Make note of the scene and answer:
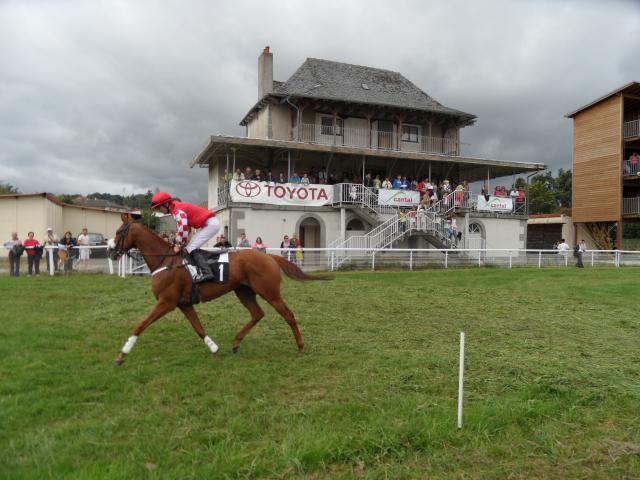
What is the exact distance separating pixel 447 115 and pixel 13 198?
25.9 metres

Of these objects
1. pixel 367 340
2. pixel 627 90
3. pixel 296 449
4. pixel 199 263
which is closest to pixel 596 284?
pixel 367 340

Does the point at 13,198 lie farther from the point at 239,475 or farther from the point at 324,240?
the point at 239,475

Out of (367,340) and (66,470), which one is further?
(367,340)

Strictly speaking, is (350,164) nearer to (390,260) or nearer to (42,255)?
(390,260)

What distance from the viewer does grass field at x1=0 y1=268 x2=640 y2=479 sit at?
3.59m

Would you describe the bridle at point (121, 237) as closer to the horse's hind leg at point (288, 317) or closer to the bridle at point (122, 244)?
the bridle at point (122, 244)

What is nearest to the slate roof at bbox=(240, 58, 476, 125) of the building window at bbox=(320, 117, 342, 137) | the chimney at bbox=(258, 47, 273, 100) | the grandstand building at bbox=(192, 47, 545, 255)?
the grandstand building at bbox=(192, 47, 545, 255)

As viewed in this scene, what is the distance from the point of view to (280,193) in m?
23.2

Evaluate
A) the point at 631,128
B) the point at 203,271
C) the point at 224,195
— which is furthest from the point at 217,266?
the point at 631,128

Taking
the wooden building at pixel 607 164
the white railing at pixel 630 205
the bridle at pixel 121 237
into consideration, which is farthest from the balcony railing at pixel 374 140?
the bridle at pixel 121 237

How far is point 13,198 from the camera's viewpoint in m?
27.4

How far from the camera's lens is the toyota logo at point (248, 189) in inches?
874

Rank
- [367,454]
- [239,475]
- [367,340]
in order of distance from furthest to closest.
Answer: [367,340], [367,454], [239,475]

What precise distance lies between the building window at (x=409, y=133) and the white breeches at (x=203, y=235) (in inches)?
906
